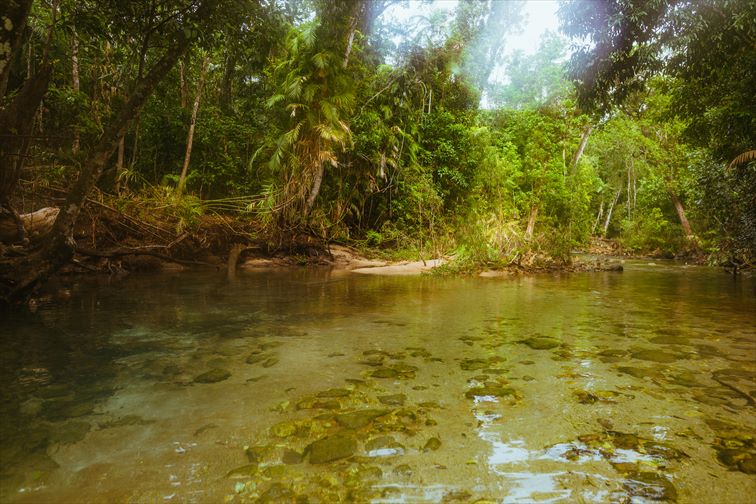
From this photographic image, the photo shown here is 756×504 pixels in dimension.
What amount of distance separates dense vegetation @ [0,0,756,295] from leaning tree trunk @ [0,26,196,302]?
0.02 meters

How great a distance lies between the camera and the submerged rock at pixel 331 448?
1925 mm

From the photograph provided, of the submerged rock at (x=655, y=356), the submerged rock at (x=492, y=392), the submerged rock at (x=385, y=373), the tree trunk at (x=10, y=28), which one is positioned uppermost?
the tree trunk at (x=10, y=28)

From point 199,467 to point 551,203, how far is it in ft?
61.9

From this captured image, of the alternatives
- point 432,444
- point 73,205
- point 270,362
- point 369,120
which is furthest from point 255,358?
point 369,120

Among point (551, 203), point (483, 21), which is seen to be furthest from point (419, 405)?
point (483, 21)

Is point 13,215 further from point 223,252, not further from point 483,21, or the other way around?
point 483,21

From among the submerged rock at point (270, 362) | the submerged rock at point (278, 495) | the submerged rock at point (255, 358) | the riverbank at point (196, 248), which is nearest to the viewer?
the submerged rock at point (278, 495)

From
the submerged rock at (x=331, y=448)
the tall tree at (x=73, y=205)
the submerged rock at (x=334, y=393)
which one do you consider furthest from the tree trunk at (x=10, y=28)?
the submerged rock at (x=331, y=448)

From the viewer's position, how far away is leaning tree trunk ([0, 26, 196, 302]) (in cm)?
481

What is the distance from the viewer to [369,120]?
14.2 m

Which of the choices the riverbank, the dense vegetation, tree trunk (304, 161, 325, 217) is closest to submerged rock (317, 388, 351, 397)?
the dense vegetation

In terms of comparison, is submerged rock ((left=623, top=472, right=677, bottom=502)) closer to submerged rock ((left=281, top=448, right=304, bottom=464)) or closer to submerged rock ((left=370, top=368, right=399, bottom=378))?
submerged rock ((left=281, top=448, right=304, bottom=464))

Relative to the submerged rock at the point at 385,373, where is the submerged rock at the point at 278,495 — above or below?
below

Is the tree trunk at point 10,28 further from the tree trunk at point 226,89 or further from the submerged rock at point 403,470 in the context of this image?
the tree trunk at point 226,89
